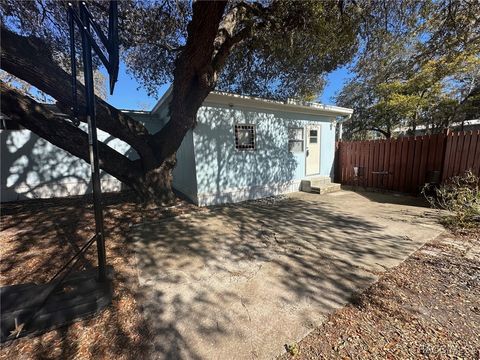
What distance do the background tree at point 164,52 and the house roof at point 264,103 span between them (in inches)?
41.8

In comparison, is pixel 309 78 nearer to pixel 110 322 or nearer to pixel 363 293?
pixel 363 293

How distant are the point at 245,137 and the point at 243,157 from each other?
0.61m

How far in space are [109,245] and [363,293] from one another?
11.5 feet

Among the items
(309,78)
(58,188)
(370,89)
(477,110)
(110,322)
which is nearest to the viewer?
(110,322)

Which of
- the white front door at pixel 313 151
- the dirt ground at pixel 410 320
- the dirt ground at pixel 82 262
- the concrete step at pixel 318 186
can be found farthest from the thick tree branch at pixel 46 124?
the white front door at pixel 313 151

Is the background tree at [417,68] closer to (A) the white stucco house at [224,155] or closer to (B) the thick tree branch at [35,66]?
(A) the white stucco house at [224,155]

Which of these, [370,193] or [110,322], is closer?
[110,322]

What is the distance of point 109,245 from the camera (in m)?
3.31

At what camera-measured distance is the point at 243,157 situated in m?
6.20

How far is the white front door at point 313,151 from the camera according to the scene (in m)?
7.71

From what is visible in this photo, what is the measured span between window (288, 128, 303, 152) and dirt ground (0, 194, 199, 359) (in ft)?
13.3

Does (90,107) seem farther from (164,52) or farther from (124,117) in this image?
(164,52)

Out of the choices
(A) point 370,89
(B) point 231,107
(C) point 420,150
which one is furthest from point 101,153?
(A) point 370,89

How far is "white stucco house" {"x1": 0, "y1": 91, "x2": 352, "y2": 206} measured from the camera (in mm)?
5672
